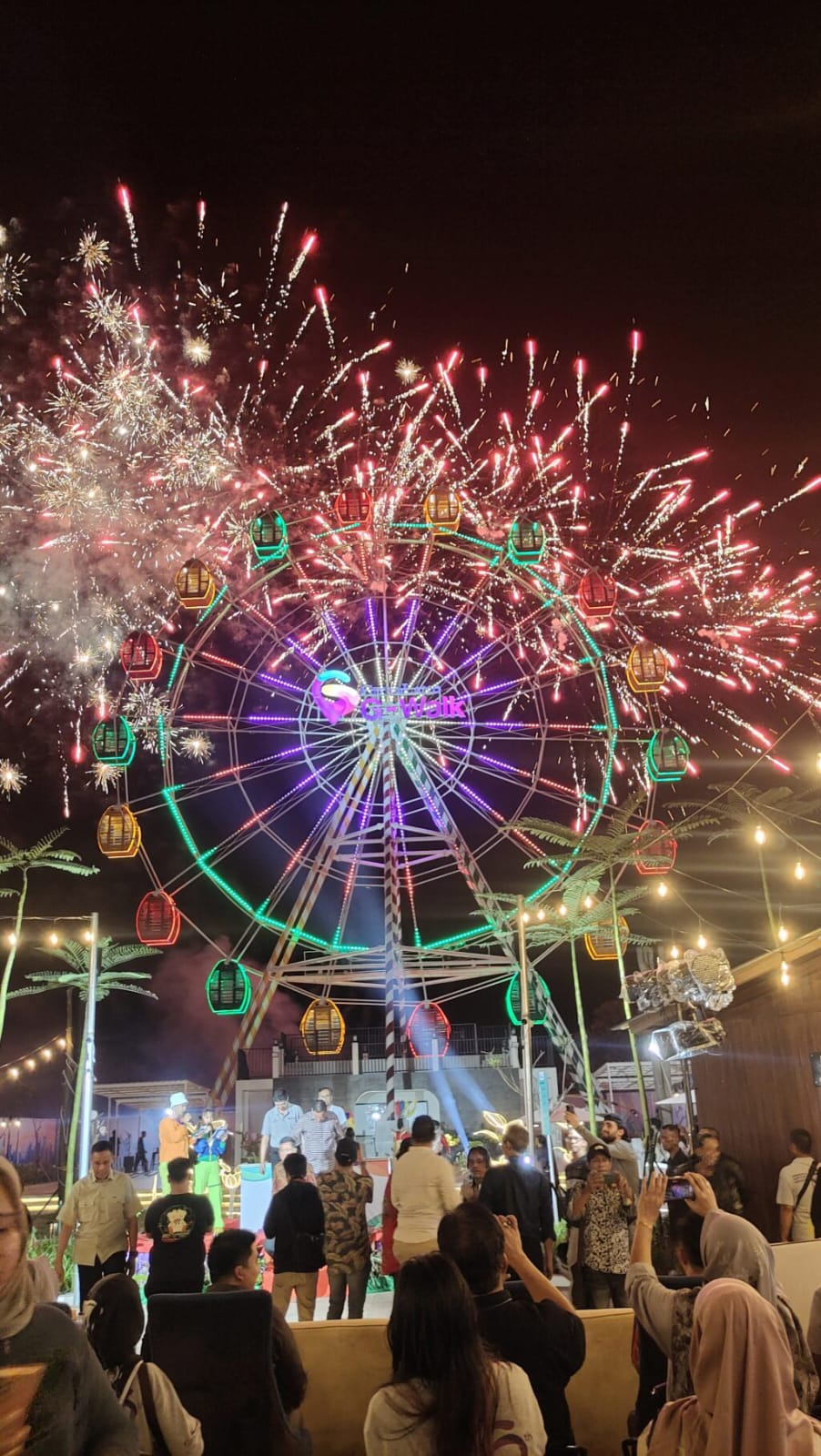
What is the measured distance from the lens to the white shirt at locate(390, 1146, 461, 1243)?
→ 6934mm

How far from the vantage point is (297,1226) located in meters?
7.11

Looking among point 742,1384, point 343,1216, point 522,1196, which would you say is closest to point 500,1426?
point 742,1384

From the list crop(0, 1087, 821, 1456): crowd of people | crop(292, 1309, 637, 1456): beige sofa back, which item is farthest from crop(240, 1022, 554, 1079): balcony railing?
crop(0, 1087, 821, 1456): crowd of people

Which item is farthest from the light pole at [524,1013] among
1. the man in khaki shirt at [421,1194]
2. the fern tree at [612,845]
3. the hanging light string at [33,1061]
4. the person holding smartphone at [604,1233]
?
the hanging light string at [33,1061]

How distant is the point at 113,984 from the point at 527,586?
38.4 ft

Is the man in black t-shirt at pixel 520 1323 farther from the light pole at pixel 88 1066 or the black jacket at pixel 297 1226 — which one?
the light pole at pixel 88 1066

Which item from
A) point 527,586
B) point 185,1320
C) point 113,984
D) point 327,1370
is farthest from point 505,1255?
point 113,984

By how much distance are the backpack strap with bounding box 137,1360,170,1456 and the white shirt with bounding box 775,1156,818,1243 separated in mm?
6319

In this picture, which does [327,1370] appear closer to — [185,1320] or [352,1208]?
[185,1320]

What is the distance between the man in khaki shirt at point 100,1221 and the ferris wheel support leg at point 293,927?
8640mm

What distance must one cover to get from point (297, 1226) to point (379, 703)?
36.1ft

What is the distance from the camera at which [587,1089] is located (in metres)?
17.4

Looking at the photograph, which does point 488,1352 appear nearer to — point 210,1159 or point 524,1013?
point 210,1159

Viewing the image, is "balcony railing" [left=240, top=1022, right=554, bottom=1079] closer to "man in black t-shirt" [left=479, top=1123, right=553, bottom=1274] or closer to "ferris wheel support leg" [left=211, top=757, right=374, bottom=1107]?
"ferris wheel support leg" [left=211, top=757, right=374, bottom=1107]
